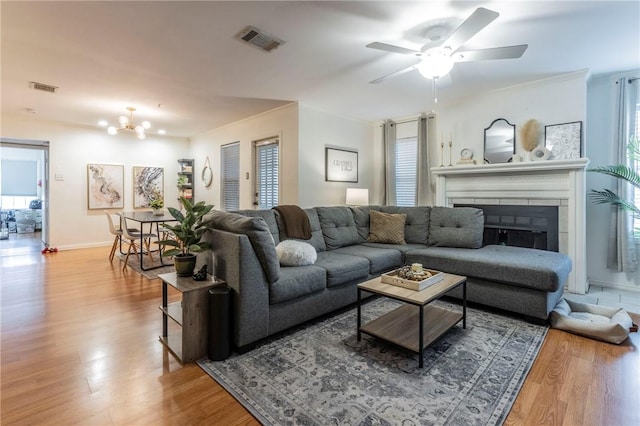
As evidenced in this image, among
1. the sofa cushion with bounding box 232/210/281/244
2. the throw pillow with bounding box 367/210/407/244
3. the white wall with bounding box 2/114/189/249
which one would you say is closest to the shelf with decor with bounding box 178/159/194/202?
the white wall with bounding box 2/114/189/249

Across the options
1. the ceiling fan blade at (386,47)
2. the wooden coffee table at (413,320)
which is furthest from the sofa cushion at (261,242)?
the ceiling fan blade at (386,47)

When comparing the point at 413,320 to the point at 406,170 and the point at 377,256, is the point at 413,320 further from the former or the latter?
the point at 406,170

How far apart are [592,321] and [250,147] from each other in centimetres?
523

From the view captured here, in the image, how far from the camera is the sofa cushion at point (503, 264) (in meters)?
2.56

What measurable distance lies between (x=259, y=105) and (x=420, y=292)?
3878mm

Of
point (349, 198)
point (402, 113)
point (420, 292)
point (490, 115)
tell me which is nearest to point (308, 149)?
point (349, 198)

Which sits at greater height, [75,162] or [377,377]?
[75,162]

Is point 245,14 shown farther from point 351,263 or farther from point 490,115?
point 490,115

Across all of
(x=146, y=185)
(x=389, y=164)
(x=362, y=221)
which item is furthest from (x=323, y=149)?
(x=146, y=185)

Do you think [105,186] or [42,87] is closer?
[42,87]

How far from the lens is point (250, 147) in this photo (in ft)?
18.5

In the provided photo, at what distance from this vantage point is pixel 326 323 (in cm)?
268

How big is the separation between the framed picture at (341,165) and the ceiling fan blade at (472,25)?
284cm

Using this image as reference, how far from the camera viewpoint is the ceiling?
2289mm
